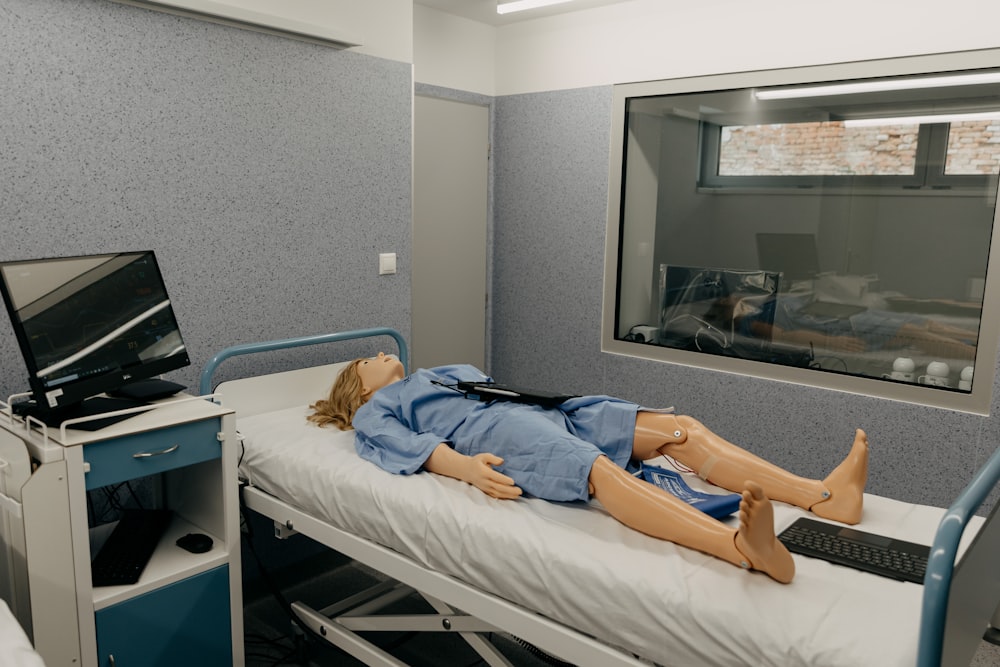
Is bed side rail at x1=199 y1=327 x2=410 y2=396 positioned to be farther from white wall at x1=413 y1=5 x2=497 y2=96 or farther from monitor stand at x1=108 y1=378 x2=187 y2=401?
white wall at x1=413 y1=5 x2=497 y2=96

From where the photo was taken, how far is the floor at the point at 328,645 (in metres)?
2.52

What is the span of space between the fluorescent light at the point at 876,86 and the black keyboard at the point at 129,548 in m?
3.03

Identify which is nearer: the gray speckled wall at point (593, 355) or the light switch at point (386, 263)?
the gray speckled wall at point (593, 355)

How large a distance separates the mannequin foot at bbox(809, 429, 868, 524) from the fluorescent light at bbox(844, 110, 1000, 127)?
1.71m

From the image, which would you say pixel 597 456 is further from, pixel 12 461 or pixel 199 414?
pixel 12 461

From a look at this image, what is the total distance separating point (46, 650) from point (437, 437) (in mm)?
1158

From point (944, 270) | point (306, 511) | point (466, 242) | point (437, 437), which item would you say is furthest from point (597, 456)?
point (466, 242)

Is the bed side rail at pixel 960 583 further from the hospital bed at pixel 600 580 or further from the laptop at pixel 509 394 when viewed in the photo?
the laptop at pixel 509 394

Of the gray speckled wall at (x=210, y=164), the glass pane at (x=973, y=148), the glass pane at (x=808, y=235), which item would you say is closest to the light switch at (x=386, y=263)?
the gray speckled wall at (x=210, y=164)

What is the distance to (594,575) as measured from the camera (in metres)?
1.71

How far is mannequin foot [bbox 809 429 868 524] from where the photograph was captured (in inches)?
78.0

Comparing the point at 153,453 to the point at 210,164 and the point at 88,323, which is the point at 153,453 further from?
the point at 210,164

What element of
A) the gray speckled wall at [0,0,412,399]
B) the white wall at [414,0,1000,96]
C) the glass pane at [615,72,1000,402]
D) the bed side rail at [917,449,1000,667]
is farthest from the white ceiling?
the bed side rail at [917,449,1000,667]

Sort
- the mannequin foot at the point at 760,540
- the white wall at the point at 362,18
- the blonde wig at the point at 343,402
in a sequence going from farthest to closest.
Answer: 1. the white wall at the point at 362,18
2. the blonde wig at the point at 343,402
3. the mannequin foot at the point at 760,540
